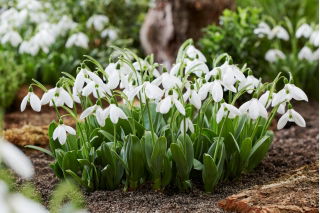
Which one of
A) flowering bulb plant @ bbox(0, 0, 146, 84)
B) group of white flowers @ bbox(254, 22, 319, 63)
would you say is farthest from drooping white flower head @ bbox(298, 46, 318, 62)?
flowering bulb plant @ bbox(0, 0, 146, 84)

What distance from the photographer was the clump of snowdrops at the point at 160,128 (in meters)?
3.09

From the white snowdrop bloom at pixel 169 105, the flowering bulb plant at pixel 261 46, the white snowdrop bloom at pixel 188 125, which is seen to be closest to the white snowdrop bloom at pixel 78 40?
the flowering bulb plant at pixel 261 46

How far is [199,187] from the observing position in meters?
3.45

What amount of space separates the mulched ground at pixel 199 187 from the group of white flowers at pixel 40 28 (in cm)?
166

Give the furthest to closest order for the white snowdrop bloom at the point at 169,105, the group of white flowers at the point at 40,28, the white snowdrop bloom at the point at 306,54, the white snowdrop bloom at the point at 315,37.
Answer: the group of white flowers at the point at 40,28 → the white snowdrop bloom at the point at 306,54 → the white snowdrop bloom at the point at 315,37 → the white snowdrop bloom at the point at 169,105

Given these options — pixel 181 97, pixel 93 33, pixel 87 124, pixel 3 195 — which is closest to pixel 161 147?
pixel 181 97

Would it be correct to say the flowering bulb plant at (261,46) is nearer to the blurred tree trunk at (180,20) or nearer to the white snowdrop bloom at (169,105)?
the blurred tree trunk at (180,20)

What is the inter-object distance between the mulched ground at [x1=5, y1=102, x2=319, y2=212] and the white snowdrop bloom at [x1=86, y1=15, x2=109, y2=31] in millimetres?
2162

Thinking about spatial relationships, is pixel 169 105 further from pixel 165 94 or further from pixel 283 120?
pixel 283 120

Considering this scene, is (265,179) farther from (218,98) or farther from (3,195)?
(3,195)

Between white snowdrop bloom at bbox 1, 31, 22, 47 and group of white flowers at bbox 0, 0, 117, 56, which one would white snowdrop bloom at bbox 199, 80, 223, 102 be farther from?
white snowdrop bloom at bbox 1, 31, 22, 47

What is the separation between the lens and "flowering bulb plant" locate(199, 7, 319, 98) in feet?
17.4

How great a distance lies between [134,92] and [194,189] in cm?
70

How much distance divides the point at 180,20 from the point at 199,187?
2710 mm
